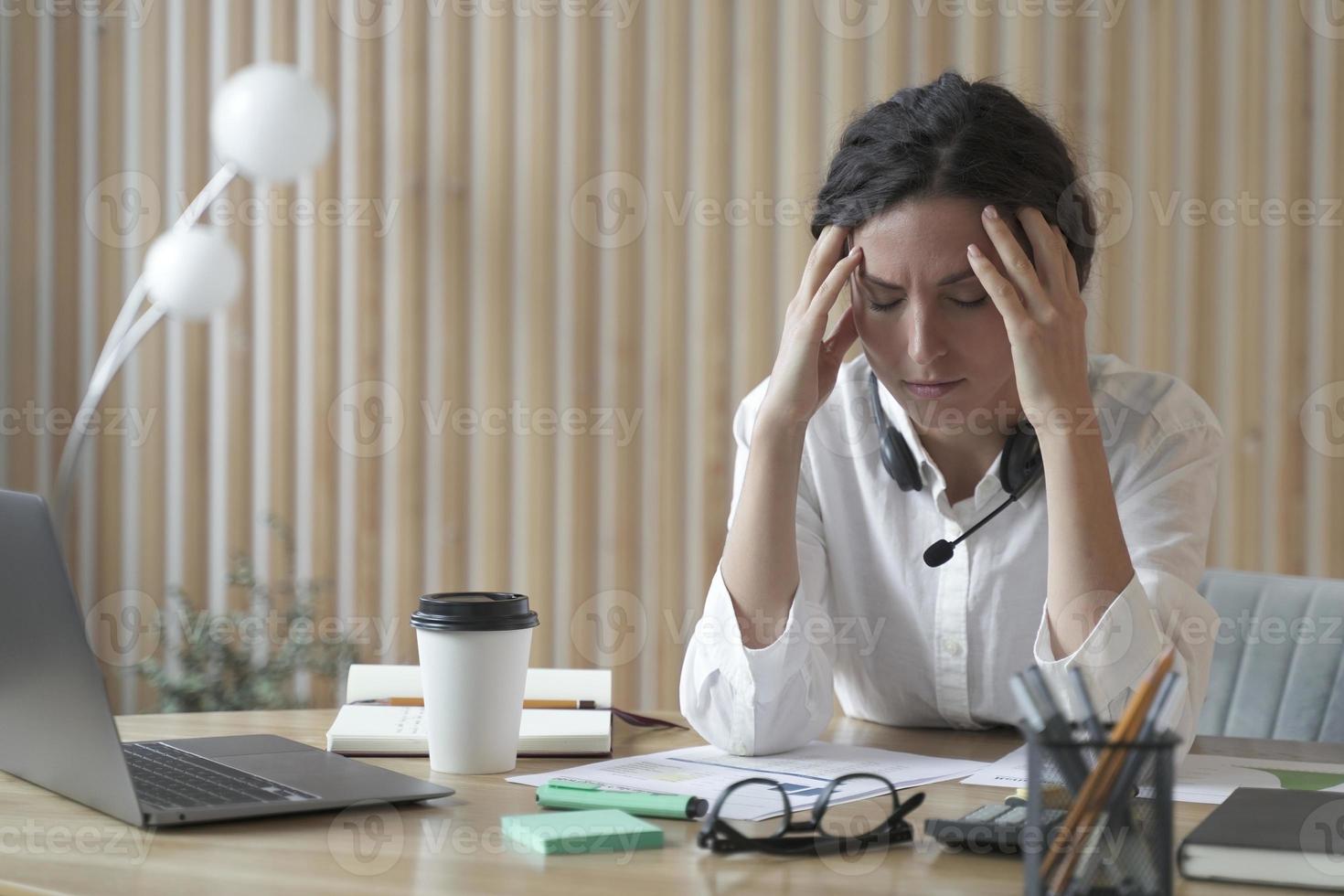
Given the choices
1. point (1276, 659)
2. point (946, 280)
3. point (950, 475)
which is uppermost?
point (946, 280)

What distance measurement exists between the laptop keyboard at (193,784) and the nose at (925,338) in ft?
2.48

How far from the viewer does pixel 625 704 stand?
3.12m

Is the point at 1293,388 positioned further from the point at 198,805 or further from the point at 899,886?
the point at 198,805

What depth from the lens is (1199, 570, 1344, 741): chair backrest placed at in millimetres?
Answer: 1695

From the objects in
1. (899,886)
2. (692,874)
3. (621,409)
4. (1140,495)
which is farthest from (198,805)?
(621,409)

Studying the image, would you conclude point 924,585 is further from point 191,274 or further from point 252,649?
point 252,649

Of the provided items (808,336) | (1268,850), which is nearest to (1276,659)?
(808,336)

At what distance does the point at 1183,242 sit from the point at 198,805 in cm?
252

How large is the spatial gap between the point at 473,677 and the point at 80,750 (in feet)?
1.05

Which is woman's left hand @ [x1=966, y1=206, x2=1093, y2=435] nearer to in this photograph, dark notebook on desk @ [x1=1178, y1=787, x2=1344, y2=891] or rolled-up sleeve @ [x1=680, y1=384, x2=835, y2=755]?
rolled-up sleeve @ [x1=680, y1=384, x2=835, y2=755]

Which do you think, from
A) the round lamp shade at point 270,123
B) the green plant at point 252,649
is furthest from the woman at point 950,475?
the green plant at point 252,649

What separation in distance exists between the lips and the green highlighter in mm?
598

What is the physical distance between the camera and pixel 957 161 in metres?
1.42

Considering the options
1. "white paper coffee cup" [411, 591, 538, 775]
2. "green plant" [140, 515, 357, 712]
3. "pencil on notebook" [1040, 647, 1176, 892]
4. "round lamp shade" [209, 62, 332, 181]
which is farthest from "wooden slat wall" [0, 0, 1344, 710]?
"pencil on notebook" [1040, 647, 1176, 892]
